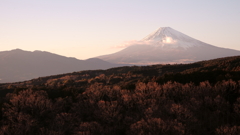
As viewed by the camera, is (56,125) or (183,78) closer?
(56,125)

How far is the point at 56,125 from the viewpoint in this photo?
4222cm

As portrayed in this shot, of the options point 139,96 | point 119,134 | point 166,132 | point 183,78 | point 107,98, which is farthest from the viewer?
point 183,78

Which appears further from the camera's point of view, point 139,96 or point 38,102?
point 139,96

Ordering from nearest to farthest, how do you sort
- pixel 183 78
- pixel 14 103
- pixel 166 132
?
pixel 166 132, pixel 14 103, pixel 183 78

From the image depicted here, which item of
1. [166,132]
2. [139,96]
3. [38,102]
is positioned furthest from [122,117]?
[38,102]

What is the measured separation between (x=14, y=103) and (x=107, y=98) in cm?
2008

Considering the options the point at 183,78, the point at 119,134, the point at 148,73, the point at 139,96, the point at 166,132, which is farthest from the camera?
the point at 148,73

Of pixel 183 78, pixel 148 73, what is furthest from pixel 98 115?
pixel 148 73

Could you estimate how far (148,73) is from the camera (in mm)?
103438

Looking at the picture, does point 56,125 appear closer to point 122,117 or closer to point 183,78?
point 122,117

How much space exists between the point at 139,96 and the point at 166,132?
18.3 meters

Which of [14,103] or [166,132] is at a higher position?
[14,103]

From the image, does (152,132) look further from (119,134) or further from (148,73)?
(148,73)

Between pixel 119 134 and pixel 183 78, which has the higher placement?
pixel 183 78
